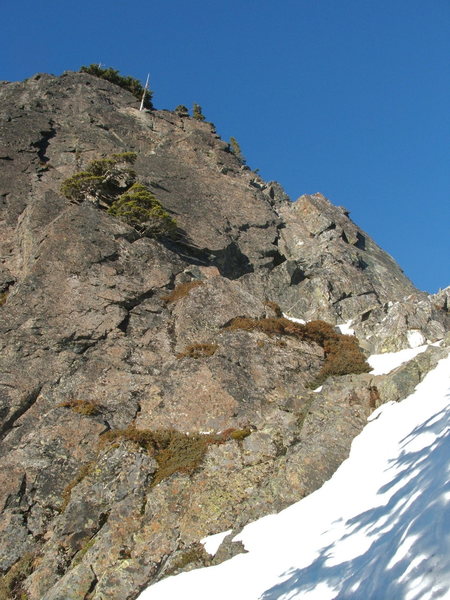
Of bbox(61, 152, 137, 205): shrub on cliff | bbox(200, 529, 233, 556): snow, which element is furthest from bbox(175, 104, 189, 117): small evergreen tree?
bbox(200, 529, 233, 556): snow

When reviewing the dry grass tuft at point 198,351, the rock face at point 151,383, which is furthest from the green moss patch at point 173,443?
the dry grass tuft at point 198,351

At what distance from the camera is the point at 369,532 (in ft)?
31.6

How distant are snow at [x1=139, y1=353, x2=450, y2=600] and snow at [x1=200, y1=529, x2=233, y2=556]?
46cm

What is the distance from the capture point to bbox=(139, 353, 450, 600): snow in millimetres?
6695

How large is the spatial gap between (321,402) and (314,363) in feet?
11.7

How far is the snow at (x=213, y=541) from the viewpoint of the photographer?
1319cm

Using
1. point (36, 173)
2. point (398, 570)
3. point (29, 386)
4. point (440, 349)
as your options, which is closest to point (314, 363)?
point (440, 349)

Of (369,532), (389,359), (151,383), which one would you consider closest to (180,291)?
(151,383)

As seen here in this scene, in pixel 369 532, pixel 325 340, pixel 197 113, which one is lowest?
pixel 369 532

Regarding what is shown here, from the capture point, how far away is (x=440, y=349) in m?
19.0

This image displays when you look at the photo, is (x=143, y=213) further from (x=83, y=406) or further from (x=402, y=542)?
(x=402, y=542)

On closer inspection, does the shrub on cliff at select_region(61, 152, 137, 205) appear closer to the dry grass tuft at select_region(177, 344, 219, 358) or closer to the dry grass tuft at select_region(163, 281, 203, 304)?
the dry grass tuft at select_region(163, 281, 203, 304)

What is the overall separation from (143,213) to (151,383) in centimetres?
1310

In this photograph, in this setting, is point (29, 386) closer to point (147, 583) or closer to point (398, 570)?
point (147, 583)
